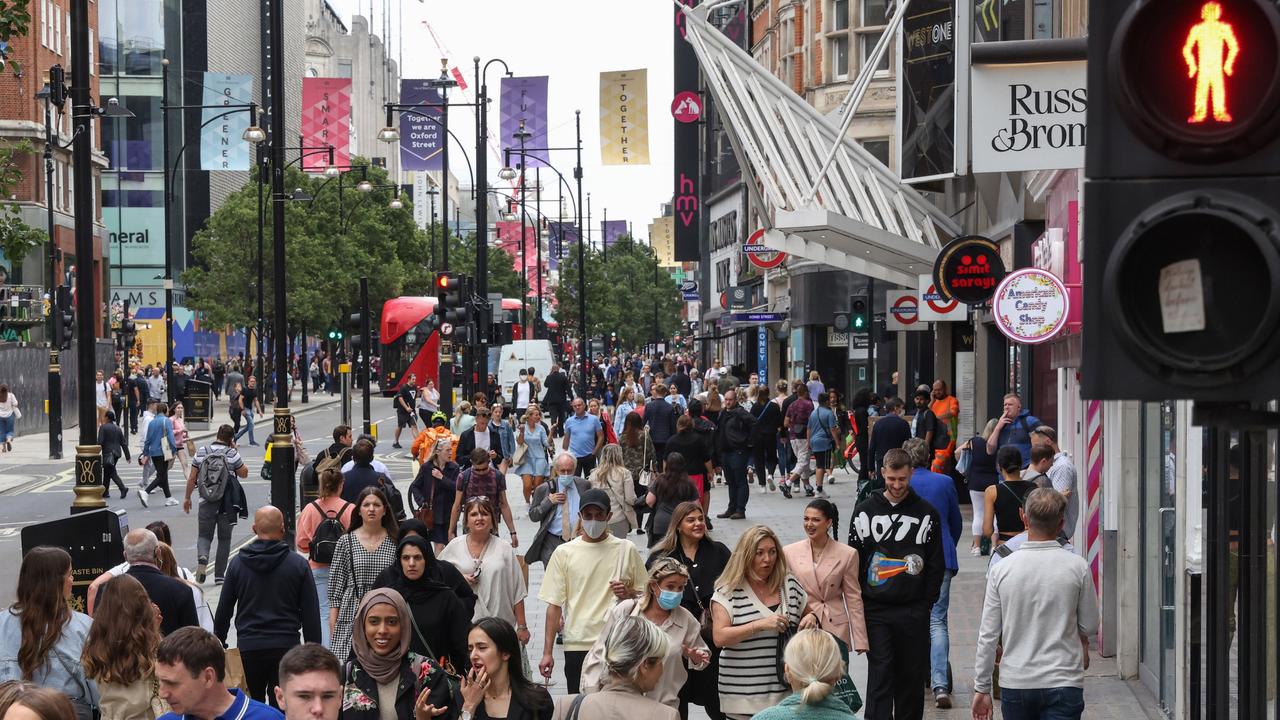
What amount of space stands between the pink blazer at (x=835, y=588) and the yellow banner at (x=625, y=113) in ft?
156

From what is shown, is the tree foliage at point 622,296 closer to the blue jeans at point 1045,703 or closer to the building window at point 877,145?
the building window at point 877,145

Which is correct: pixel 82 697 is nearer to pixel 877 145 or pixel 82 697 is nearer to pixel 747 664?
pixel 747 664

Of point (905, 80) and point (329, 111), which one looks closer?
point (905, 80)

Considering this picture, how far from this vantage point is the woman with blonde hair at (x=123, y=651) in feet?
24.0

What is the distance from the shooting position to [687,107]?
245 feet

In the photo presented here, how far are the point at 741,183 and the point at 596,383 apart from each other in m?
12.8

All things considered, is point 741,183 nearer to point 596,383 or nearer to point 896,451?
point 596,383

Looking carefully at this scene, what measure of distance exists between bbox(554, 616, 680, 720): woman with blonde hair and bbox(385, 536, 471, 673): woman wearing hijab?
1977 millimetres

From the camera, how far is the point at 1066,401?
51.4 feet

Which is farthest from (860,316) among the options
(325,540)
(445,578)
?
(445,578)

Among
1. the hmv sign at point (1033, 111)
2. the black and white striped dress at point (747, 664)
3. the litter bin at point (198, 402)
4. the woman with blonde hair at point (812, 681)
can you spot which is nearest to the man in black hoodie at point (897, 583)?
the black and white striped dress at point (747, 664)

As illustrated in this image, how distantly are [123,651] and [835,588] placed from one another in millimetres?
3765

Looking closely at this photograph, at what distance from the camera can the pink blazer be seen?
911 cm

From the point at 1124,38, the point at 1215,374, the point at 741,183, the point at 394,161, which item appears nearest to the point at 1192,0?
the point at 1124,38
